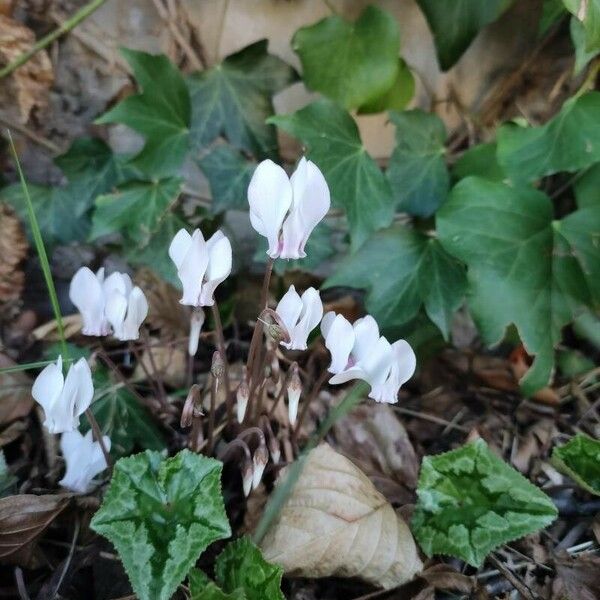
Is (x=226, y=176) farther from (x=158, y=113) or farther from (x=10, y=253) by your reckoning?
(x=10, y=253)

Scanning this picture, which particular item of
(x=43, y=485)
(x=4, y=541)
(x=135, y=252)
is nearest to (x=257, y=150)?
(x=135, y=252)

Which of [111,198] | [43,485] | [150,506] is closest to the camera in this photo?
[150,506]

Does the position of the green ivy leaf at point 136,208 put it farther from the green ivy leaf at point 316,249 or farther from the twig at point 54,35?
the twig at point 54,35

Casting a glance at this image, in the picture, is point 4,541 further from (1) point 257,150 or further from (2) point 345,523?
(1) point 257,150

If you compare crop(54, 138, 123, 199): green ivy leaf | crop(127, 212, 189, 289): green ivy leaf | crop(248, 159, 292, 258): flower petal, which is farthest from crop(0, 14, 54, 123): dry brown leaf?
crop(248, 159, 292, 258): flower petal

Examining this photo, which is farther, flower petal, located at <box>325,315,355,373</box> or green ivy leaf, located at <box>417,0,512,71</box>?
green ivy leaf, located at <box>417,0,512,71</box>

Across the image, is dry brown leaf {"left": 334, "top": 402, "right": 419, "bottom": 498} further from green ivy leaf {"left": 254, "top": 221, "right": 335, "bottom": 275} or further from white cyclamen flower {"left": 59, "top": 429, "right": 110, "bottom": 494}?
Answer: white cyclamen flower {"left": 59, "top": 429, "right": 110, "bottom": 494}
